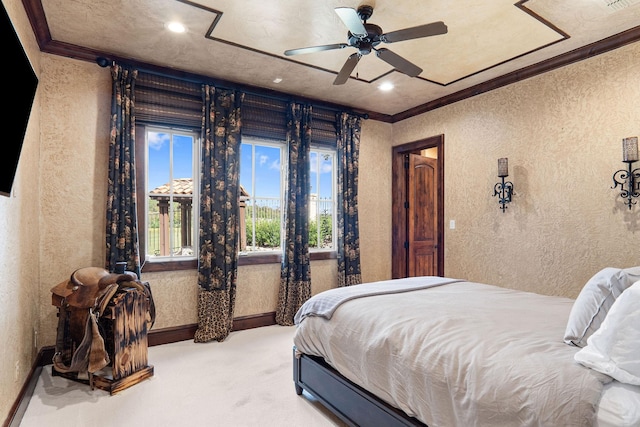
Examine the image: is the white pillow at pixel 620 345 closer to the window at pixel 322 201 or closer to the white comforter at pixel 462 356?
the white comforter at pixel 462 356

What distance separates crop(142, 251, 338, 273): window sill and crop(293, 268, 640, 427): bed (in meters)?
1.75

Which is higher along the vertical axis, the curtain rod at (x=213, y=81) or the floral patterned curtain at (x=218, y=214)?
the curtain rod at (x=213, y=81)

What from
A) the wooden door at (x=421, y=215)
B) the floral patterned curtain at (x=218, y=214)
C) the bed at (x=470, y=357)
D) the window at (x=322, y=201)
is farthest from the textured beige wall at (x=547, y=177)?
the floral patterned curtain at (x=218, y=214)

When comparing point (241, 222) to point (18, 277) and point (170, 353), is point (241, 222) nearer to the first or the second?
Answer: point (170, 353)

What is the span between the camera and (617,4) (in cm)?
255

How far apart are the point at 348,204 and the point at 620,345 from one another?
3.64 meters

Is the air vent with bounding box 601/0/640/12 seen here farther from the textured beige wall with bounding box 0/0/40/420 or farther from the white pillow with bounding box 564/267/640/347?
the textured beige wall with bounding box 0/0/40/420

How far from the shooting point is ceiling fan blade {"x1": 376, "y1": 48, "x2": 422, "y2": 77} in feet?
8.77

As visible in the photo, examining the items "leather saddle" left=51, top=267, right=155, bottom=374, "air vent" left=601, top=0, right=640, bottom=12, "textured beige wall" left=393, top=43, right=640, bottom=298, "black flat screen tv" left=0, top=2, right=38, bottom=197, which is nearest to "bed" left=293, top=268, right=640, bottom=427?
"textured beige wall" left=393, top=43, right=640, bottom=298

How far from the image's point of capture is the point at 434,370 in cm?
157

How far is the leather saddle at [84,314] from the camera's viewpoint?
102 inches

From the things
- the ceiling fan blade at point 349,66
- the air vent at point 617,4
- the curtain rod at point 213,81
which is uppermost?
the air vent at point 617,4

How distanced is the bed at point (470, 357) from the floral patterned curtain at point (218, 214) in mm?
1540

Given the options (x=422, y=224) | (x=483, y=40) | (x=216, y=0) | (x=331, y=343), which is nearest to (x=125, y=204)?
(x=216, y=0)
